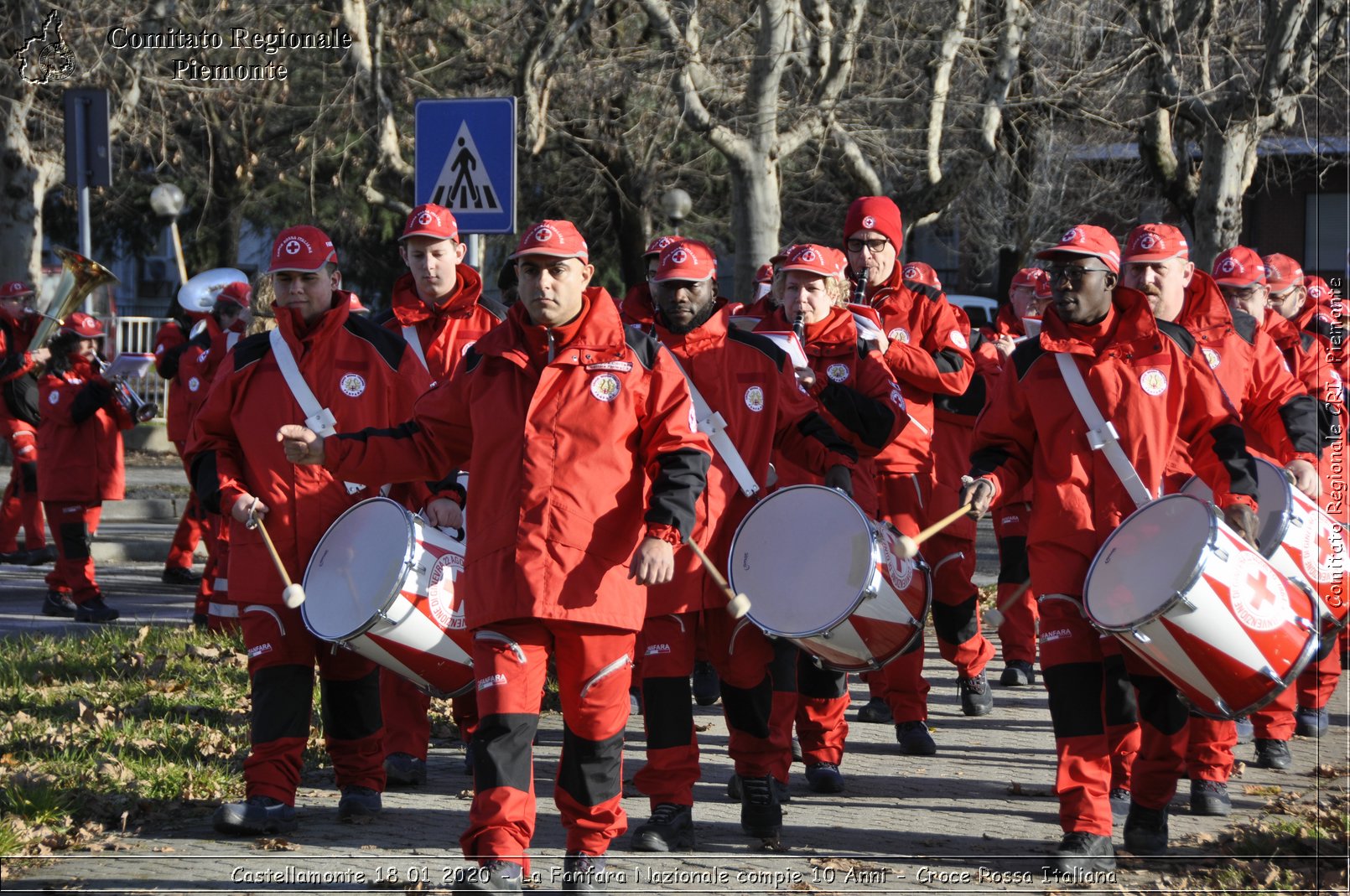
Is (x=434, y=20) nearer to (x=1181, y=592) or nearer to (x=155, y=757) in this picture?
(x=155, y=757)

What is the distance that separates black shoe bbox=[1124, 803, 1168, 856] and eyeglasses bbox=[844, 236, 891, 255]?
307 centimetres

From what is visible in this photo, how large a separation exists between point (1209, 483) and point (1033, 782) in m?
1.52

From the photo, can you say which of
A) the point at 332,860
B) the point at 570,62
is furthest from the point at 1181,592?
the point at 570,62

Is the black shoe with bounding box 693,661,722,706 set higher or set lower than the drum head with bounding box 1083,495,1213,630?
lower

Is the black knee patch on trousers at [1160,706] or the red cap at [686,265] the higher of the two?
the red cap at [686,265]

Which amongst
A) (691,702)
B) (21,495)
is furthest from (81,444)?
(691,702)

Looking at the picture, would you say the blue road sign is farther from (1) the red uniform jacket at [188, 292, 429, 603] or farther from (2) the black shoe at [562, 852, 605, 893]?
(2) the black shoe at [562, 852, 605, 893]

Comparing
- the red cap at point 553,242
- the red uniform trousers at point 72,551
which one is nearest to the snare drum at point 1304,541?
the red cap at point 553,242

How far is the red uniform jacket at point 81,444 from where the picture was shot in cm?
1141

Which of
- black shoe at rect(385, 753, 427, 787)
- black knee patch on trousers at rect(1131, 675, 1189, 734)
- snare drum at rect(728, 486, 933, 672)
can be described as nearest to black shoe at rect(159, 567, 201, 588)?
black shoe at rect(385, 753, 427, 787)

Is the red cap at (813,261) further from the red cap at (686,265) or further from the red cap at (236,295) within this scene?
the red cap at (236,295)

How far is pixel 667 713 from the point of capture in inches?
236

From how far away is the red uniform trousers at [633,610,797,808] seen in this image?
19.7ft

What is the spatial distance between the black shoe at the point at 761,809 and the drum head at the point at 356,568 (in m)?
1.46
